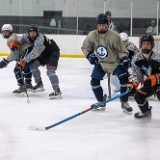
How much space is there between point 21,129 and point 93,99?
145 cm

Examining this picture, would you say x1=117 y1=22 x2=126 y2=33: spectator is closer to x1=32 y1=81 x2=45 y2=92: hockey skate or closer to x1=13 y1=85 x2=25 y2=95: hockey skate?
x1=32 y1=81 x2=45 y2=92: hockey skate

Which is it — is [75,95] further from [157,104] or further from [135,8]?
[135,8]

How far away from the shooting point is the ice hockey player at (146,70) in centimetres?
332

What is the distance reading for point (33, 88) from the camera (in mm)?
5055

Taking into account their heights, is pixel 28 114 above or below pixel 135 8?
below

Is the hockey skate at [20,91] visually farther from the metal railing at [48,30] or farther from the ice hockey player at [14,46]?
the metal railing at [48,30]

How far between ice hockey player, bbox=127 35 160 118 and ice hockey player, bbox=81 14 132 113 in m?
0.28

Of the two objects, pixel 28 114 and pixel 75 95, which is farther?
pixel 75 95

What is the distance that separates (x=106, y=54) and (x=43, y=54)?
1043 mm

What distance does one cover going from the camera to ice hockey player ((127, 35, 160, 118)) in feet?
10.9

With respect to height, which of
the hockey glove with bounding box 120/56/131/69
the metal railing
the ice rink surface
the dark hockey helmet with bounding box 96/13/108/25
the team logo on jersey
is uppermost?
the dark hockey helmet with bounding box 96/13/108/25

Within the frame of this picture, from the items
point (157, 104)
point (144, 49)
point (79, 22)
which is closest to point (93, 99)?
point (157, 104)

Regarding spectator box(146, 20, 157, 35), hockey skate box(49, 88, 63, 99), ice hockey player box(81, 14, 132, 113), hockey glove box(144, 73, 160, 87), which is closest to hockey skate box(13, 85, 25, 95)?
hockey skate box(49, 88, 63, 99)

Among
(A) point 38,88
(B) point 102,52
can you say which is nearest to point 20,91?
(A) point 38,88
